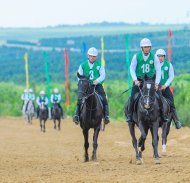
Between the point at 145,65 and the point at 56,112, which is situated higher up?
the point at 145,65

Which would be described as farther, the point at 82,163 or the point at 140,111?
the point at 82,163

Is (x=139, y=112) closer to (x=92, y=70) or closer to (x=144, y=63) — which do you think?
(x=144, y=63)

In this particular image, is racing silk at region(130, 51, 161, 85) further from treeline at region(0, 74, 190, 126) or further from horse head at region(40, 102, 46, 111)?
horse head at region(40, 102, 46, 111)

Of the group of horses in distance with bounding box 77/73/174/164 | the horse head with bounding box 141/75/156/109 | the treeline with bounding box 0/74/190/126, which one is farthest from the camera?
the treeline with bounding box 0/74/190/126

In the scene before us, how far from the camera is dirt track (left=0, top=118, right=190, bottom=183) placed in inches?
630

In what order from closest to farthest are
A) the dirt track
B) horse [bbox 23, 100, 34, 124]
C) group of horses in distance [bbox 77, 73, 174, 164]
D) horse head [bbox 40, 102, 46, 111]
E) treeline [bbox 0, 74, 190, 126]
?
the dirt track → group of horses in distance [bbox 77, 73, 174, 164] → horse head [bbox 40, 102, 46, 111] → treeline [bbox 0, 74, 190, 126] → horse [bbox 23, 100, 34, 124]

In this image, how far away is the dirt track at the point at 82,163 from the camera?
16.0 meters

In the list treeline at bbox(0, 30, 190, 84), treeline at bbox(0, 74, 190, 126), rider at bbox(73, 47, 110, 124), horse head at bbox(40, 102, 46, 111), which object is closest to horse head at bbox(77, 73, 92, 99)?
rider at bbox(73, 47, 110, 124)

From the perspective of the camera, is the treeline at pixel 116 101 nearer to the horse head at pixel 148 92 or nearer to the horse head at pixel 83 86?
the horse head at pixel 83 86

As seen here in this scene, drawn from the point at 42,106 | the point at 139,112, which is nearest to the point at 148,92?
the point at 139,112

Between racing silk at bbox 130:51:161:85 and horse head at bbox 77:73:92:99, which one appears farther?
horse head at bbox 77:73:92:99

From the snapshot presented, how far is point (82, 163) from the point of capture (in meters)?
20.5

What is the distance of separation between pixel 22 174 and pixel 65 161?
420cm

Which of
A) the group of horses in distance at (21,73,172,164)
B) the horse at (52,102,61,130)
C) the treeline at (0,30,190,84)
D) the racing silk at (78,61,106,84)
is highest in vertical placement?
the racing silk at (78,61,106,84)
